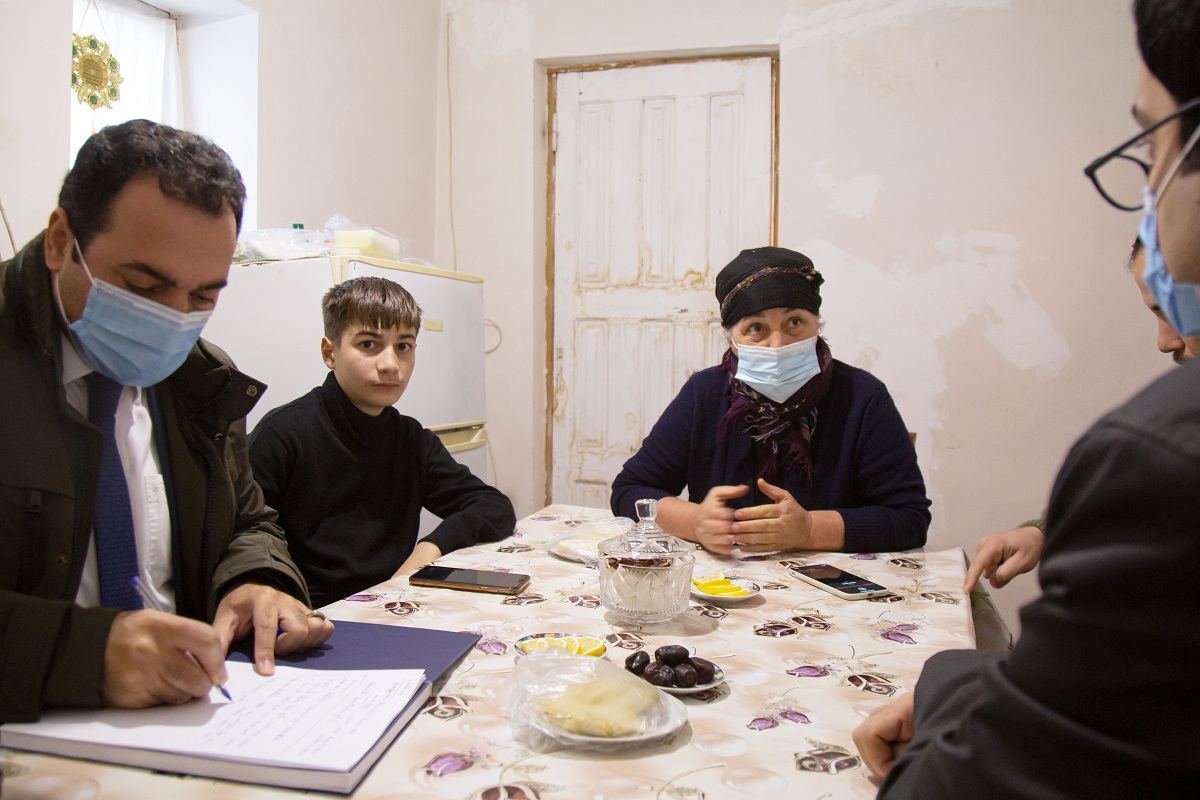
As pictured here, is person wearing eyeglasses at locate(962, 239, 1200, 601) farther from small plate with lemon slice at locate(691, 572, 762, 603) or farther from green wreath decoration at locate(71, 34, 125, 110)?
green wreath decoration at locate(71, 34, 125, 110)

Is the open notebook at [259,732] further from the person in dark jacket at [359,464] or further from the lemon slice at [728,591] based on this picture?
the person in dark jacket at [359,464]

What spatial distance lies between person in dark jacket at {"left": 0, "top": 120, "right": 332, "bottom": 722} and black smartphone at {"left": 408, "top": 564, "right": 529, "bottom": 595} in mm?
200

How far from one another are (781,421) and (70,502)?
1.41 metres

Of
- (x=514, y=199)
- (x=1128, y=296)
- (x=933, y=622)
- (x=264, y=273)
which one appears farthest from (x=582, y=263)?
(x=933, y=622)

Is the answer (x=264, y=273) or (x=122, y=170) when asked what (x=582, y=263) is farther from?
(x=122, y=170)

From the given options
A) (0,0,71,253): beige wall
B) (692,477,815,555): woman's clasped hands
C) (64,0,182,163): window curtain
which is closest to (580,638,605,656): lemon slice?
(692,477,815,555): woman's clasped hands

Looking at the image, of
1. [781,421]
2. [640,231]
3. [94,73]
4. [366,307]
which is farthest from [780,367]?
[94,73]

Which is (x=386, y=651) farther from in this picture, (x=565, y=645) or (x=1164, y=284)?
(x=1164, y=284)

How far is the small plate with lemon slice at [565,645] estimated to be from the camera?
3.43 feet

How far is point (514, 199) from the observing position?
12.8 feet

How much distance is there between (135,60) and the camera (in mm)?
2686

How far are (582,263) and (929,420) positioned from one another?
1669 mm

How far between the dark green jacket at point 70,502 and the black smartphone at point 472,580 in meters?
0.19

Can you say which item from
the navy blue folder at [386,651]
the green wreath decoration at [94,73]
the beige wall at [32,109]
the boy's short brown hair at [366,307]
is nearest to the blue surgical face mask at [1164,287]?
the navy blue folder at [386,651]
